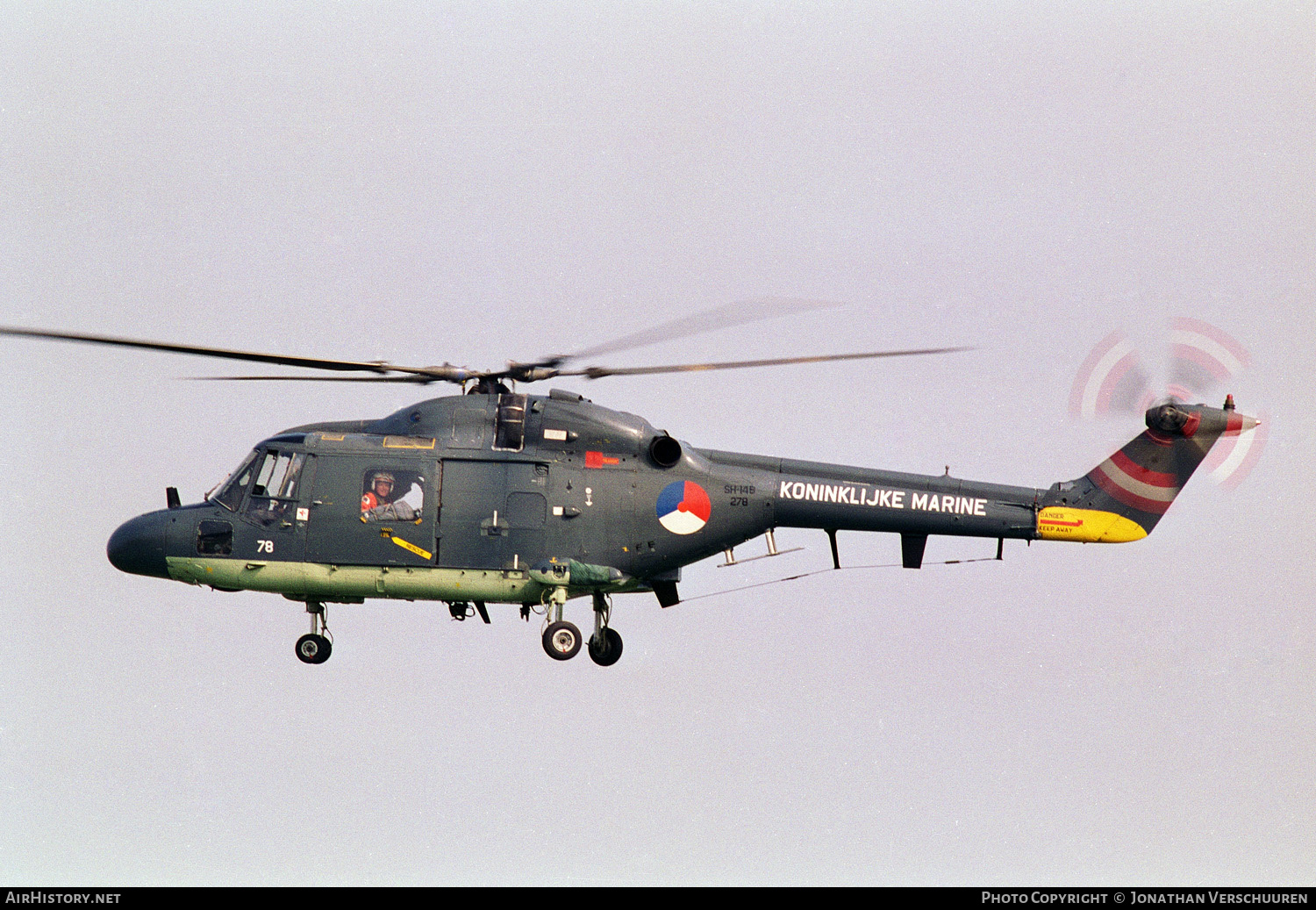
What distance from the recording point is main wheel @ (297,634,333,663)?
25859 mm

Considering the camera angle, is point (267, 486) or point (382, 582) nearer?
point (382, 582)

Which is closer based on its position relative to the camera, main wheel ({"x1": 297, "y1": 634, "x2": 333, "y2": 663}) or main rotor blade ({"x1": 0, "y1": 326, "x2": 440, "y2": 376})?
main rotor blade ({"x1": 0, "y1": 326, "x2": 440, "y2": 376})

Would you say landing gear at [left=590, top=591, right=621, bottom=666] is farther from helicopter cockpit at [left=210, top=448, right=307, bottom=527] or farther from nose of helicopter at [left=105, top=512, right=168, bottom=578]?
nose of helicopter at [left=105, top=512, right=168, bottom=578]

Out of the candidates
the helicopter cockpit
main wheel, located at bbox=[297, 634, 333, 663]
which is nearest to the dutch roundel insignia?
the helicopter cockpit

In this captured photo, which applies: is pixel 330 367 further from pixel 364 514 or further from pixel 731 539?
pixel 731 539

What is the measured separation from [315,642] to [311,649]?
0.12 metres

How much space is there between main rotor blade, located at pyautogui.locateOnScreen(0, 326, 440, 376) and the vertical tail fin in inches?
376

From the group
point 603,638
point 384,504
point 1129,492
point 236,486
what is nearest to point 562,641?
point 603,638

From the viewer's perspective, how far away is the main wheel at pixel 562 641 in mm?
24812

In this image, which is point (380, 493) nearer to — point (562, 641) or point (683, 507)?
point (562, 641)

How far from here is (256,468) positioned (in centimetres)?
2575

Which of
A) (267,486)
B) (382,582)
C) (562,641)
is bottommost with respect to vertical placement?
(562,641)

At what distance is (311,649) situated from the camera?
2584cm
